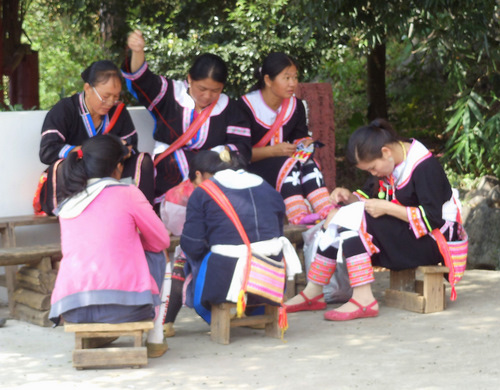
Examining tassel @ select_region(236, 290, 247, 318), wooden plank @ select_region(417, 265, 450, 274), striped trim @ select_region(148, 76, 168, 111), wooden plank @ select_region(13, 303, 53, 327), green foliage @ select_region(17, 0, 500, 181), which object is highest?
green foliage @ select_region(17, 0, 500, 181)

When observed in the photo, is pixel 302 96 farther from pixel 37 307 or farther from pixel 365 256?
pixel 37 307

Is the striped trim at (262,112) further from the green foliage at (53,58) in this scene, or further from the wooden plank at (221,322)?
the green foliage at (53,58)

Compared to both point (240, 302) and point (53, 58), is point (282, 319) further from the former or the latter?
point (53, 58)

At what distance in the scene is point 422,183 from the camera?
5.48m

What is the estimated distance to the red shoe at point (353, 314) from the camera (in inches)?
215

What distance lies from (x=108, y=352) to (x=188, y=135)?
96.3 inches

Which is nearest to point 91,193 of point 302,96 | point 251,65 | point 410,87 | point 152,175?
point 152,175

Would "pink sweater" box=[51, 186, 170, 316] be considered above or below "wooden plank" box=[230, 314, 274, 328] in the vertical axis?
above

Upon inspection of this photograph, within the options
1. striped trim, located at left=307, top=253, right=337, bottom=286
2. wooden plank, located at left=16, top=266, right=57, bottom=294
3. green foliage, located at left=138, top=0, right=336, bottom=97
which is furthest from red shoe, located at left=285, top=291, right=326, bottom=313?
green foliage, located at left=138, top=0, right=336, bottom=97

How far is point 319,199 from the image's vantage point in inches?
263

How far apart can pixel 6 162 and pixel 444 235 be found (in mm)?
3165

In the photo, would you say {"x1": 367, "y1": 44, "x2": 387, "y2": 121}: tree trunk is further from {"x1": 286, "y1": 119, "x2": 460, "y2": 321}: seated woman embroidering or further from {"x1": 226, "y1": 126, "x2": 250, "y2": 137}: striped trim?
{"x1": 286, "y1": 119, "x2": 460, "y2": 321}: seated woman embroidering

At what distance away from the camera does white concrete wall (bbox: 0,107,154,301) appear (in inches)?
249

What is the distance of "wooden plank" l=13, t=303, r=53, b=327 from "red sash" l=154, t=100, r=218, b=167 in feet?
4.95
